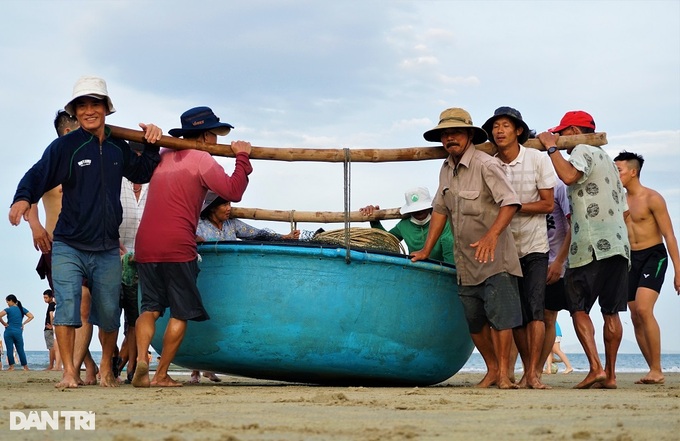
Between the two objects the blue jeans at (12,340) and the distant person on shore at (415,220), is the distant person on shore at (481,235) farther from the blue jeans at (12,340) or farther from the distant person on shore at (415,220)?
the blue jeans at (12,340)

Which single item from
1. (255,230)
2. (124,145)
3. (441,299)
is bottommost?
(441,299)

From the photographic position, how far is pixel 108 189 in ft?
19.0

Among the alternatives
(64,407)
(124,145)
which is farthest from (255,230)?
(64,407)

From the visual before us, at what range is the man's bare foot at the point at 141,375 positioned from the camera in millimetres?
5578

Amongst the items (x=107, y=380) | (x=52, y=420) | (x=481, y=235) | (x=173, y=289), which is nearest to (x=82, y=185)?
(x=173, y=289)

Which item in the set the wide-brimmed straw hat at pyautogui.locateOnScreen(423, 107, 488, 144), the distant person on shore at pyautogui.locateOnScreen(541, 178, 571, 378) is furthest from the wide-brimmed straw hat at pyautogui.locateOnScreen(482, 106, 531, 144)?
the distant person on shore at pyautogui.locateOnScreen(541, 178, 571, 378)

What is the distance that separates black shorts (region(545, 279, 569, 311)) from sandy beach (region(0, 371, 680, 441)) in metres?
1.46

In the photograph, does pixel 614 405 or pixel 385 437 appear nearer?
pixel 385 437

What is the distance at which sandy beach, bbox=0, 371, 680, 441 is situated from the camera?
312 cm

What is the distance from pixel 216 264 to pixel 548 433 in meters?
3.39

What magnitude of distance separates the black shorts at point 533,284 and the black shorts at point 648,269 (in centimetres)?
155

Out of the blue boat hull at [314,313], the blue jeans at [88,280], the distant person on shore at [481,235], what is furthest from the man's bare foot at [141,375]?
the distant person on shore at [481,235]

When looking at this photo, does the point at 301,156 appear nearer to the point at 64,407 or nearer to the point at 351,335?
the point at 351,335

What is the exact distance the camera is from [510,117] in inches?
243
